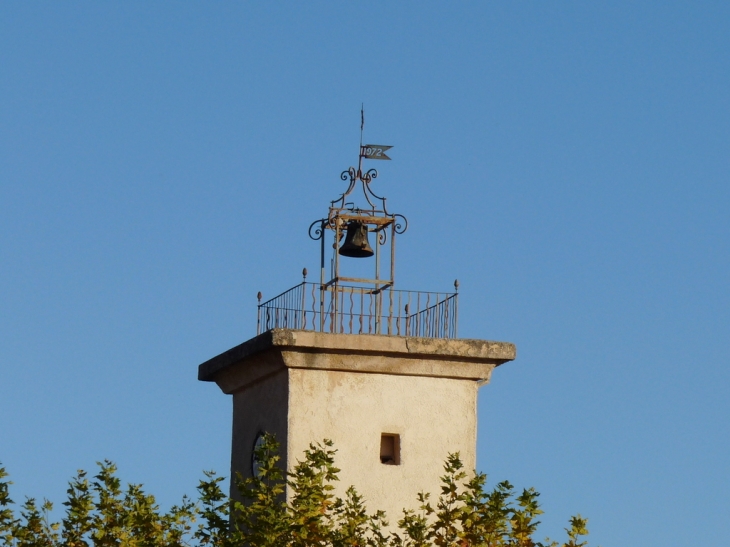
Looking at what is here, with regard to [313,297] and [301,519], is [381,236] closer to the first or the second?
[313,297]

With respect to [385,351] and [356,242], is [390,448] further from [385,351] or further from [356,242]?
[356,242]

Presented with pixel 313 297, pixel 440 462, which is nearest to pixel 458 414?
pixel 440 462

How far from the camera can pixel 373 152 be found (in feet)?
75.9

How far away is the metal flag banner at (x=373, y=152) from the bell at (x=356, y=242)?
770mm

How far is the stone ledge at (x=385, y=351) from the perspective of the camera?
71.5 feet

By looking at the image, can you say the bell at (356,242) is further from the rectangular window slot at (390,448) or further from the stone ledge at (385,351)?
the rectangular window slot at (390,448)

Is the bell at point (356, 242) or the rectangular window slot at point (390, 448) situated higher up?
the bell at point (356, 242)

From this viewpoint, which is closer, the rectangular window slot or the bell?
the rectangular window slot

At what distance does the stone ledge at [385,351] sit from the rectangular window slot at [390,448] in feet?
2.25

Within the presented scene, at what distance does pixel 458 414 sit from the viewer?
73.5 ft

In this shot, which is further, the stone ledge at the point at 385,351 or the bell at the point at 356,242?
the bell at the point at 356,242

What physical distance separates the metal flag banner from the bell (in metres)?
0.77

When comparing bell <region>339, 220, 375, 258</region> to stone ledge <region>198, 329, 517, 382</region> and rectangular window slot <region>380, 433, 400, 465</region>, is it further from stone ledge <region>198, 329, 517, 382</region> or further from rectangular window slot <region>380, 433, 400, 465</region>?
rectangular window slot <region>380, 433, 400, 465</region>

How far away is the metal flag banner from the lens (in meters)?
23.1
